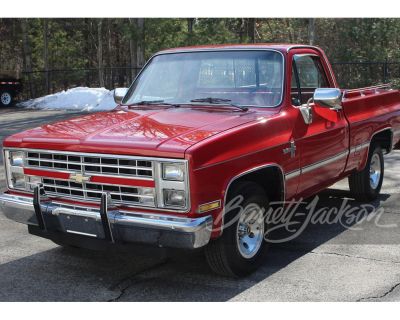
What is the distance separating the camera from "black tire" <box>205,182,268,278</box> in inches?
167

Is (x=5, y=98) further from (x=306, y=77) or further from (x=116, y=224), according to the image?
(x=116, y=224)

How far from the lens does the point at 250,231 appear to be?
464 cm

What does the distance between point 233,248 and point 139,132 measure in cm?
118

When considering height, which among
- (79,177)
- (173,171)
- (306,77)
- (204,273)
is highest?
(306,77)

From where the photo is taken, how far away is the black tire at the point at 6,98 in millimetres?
23594

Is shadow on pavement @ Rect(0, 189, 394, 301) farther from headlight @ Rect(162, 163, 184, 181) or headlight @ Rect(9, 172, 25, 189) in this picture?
headlight @ Rect(9, 172, 25, 189)

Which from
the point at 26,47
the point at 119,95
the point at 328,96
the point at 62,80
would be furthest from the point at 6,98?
the point at 328,96

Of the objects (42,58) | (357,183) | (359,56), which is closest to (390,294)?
(357,183)

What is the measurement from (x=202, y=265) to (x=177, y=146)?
1.45 m

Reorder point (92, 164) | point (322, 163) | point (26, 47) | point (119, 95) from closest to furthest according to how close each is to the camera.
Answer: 1. point (92, 164)
2. point (322, 163)
3. point (119, 95)
4. point (26, 47)

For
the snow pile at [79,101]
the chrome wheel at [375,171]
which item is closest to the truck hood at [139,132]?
the chrome wheel at [375,171]

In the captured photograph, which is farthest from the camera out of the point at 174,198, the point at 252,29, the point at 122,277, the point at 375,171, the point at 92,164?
the point at 252,29

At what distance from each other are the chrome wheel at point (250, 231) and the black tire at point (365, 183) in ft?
8.10

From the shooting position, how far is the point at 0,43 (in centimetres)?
3381
